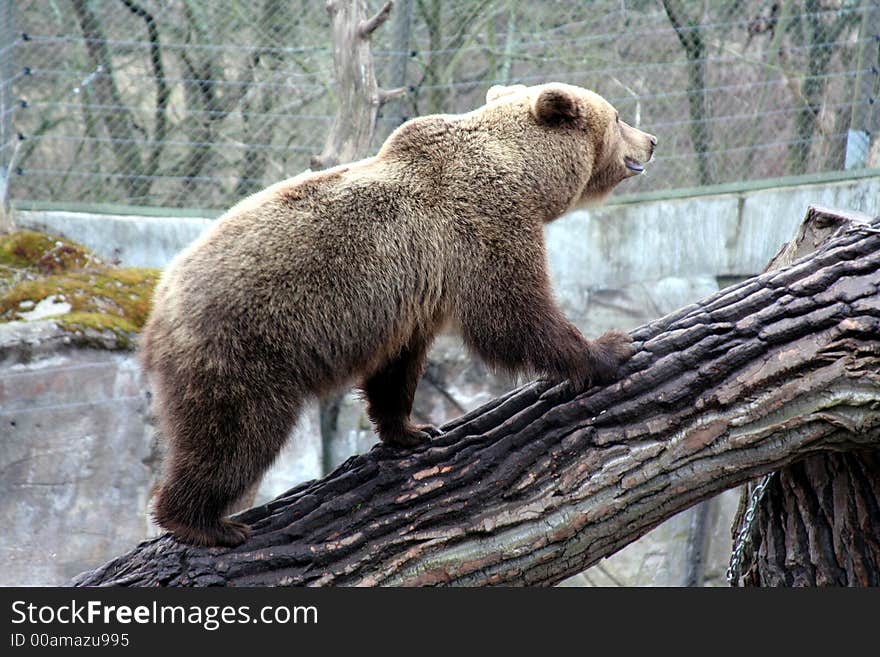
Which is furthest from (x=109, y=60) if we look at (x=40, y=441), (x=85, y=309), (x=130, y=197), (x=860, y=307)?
(x=860, y=307)

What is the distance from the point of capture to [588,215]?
27.0 ft

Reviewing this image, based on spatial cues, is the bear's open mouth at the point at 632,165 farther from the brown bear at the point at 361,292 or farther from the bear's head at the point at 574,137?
the brown bear at the point at 361,292

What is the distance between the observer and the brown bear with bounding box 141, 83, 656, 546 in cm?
378

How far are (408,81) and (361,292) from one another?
5000mm

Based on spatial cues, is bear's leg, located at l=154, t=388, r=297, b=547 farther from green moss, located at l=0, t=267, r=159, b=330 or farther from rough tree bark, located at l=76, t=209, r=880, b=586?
green moss, located at l=0, t=267, r=159, b=330

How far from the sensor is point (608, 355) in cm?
388

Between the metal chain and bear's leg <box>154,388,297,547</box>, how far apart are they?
1957 mm

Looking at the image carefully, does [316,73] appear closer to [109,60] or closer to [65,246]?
[109,60]

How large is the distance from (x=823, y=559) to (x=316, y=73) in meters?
6.28

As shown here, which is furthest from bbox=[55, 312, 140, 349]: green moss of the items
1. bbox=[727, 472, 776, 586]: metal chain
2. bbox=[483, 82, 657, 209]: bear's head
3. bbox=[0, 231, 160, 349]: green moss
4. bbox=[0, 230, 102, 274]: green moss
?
bbox=[727, 472, 776, 586]: metal chain

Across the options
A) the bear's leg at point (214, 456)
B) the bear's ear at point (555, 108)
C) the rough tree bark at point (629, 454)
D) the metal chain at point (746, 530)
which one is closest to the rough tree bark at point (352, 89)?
the bear's ear at point (555, 108)

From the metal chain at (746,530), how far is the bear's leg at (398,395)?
4.48 ft

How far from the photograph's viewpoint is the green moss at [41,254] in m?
7.38

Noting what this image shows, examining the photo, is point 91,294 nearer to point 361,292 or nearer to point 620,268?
point 361,292
